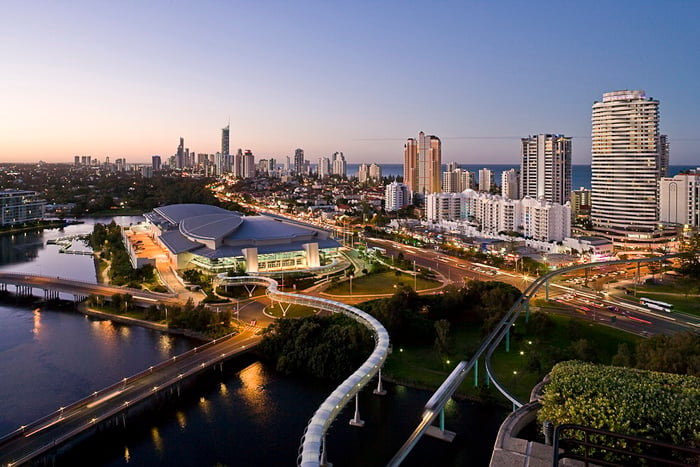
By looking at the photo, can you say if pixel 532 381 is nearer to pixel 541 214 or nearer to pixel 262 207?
pixel 541 214

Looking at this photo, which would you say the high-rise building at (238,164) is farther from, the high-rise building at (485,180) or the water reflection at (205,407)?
the water reflection at (205,407)

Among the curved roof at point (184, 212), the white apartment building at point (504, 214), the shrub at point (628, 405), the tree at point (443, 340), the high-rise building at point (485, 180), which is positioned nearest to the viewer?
the shrub at point (628, 405)

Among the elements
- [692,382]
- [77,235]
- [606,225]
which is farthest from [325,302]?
[77,235]

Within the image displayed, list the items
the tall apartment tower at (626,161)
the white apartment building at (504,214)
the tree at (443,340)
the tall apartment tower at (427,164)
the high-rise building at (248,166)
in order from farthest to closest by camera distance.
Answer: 1. the high-rise building at (248,166)
2. the tall apartment tower at (427,164)
3. the tall apartment tower at (626,161)
4. the white apartment building at (504,214)
5. the tree at (443,340)

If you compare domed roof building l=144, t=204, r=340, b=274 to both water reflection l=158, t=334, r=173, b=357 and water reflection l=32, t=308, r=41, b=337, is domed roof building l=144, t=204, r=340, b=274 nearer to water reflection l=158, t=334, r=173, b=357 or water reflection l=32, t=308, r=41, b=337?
water reflection l=32, t=308, r=41, b=337

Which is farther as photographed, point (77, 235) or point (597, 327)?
point (77, 235)

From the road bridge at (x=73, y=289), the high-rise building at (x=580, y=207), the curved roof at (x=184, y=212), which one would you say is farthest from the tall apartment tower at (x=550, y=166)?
the road bridge at (x=73, y=289)

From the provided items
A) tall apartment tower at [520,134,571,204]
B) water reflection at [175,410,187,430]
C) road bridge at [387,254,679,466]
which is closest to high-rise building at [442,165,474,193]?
tall apartment tower at [520,134,571,204]
